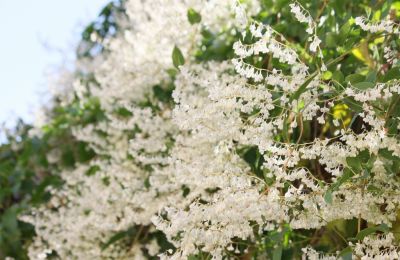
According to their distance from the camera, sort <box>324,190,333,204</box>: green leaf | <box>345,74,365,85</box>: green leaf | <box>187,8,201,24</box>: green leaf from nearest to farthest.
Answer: <box>324,190,333,204</box>: green leaf → <box>345,74,365,85</box>: green leaf → <box>187,8,201,24</box>: green leaf

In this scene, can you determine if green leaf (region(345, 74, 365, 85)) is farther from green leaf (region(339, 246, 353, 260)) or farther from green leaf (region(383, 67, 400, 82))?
green leaf (region(339, 246, 353, 260))

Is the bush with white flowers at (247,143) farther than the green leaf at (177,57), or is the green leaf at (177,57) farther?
the green leaf at (177,57)

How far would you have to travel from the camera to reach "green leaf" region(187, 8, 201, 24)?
2570 millimetres

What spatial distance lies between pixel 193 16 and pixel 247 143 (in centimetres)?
97

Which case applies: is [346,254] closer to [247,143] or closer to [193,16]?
[247,143]

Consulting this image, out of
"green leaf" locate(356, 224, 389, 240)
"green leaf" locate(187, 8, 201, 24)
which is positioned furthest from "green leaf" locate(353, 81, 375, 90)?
"green leaf" locate(187, 8, 201, 24)

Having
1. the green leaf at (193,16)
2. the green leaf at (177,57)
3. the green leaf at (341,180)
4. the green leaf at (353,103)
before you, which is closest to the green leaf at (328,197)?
the green leaf at (341,180)

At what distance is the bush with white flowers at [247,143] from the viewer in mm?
1586

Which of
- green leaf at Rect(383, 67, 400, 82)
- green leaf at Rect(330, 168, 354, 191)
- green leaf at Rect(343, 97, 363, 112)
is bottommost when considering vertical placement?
green leaf at Rect(330, 168, 354, 191)

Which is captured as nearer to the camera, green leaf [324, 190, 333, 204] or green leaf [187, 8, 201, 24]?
green leaf [324, 190, 333, 204]

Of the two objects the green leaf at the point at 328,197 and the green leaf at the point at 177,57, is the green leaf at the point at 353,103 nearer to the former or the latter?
the green leaf at the point at 328,197

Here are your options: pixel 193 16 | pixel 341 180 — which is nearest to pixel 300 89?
pixel 341 180

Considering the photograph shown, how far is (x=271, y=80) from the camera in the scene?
1638 millimetres

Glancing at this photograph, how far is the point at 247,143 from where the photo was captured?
1.79 meters
